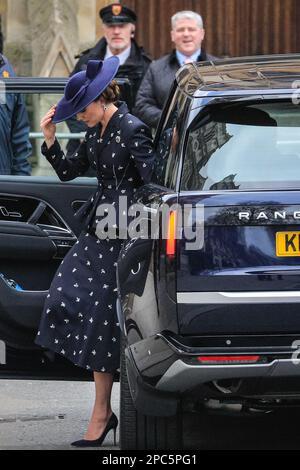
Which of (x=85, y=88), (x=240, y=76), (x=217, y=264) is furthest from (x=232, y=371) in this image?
(x=85, y=88)

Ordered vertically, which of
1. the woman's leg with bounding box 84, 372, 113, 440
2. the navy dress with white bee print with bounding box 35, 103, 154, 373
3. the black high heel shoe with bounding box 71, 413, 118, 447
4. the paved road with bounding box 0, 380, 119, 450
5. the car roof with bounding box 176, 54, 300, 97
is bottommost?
the paved road with bounding box 0, 380, 119, 450

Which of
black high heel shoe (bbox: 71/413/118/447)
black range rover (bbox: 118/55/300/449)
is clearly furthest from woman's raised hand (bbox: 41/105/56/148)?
black high heel shoe (bbox: 71/413/118/447)

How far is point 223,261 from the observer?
207 inches

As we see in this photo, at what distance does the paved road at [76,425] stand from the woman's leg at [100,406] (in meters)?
0.10

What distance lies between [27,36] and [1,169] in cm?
763

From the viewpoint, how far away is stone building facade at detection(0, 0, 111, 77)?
47.6 feet

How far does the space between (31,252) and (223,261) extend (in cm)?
184

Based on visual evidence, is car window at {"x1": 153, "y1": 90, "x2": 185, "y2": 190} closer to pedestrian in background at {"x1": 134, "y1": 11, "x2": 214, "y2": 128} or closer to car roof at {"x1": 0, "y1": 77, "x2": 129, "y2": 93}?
car roof at {"x1": 0, "y1": 77, "x2": 129, "y2": 93}

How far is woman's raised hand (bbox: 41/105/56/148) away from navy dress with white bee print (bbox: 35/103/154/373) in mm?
273

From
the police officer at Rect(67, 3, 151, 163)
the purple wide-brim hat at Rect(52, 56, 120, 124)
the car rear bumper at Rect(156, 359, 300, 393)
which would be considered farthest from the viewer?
the police officer at Rect(67, 3, 151, 163)

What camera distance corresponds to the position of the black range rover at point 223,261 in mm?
5203

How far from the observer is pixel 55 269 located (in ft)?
22.7
